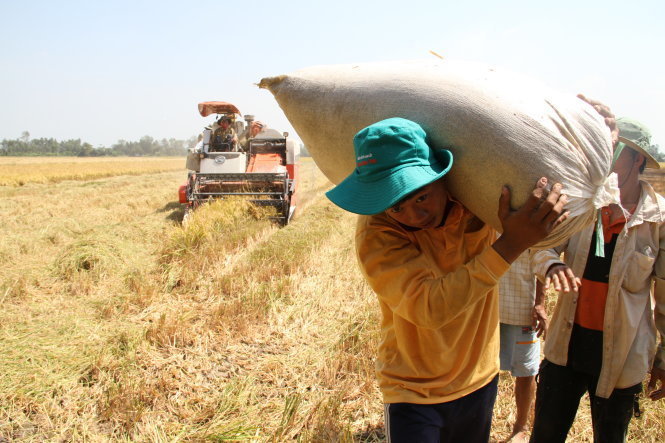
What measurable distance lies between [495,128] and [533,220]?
0.91ft

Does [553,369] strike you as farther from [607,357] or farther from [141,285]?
[141,285]

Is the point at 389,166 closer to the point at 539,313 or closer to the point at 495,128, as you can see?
the point at 495,128

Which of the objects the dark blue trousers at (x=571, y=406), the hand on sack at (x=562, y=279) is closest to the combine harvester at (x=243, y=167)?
the dark blue trousers at (x=571, y=406)

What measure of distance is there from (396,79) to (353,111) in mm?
177

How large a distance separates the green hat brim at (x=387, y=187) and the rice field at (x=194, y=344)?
68.3 inches

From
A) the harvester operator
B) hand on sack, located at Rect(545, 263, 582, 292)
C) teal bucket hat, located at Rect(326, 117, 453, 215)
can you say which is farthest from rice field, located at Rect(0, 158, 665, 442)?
the harvester operator

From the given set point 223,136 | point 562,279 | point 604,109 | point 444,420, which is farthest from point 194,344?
point 223,136

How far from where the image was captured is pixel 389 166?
1198 millimetres

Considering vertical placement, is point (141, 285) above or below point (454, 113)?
below

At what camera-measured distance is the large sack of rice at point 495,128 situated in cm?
122

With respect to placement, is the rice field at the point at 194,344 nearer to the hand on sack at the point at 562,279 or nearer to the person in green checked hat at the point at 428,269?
the person in green checked hat at the point at 428,269

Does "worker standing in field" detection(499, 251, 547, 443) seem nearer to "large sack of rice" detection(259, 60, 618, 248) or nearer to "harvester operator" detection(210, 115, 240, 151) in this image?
"large sack of rice" detection(259, 60, 618, 248)

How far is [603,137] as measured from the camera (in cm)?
129

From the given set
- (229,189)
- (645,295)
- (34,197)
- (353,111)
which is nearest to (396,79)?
(353,111)
